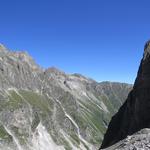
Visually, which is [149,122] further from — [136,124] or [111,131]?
[111,131]

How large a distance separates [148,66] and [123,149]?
4703cm

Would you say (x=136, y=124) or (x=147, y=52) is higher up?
(x=147, y=52)

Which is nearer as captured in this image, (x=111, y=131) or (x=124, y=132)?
(x=124, y=132)

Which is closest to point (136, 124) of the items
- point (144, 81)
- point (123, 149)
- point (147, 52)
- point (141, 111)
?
point (141, 111)

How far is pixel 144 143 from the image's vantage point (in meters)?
33.3

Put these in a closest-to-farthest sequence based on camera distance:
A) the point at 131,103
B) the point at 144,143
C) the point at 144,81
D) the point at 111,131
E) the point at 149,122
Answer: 1. the point at 144,143
2. the point at 149,122
3. the point at 144,81
4. the point at 131,103
5. the point at 111,131

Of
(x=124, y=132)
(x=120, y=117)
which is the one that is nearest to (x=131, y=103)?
(x=124, y=132)

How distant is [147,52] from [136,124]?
19665mm

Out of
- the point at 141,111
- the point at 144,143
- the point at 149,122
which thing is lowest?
the point at 144,143

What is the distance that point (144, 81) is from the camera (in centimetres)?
7700

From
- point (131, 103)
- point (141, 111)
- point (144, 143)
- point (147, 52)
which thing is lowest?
point (144, 143)

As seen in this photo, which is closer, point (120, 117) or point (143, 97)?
point (143, 97)

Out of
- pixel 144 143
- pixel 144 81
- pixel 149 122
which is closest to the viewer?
pixel 144 143

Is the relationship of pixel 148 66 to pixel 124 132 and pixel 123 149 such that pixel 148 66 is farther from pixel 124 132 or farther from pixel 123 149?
pixel 123 149
